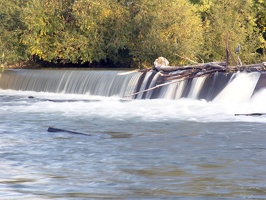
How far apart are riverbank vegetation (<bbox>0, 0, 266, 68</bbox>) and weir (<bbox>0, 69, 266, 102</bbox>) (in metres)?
2.48

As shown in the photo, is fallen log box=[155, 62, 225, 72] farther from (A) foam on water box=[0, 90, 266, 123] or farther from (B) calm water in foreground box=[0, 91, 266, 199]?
(B) calm water in foreground box=[0, 91, 266, 199]

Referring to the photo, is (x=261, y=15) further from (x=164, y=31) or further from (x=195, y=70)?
(x=195, y=70)

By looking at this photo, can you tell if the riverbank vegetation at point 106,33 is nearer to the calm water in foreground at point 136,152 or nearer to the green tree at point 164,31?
the green tree at point 164,31

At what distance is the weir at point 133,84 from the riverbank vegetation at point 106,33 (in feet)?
8.14

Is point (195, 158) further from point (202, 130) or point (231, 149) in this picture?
point (202, 130)

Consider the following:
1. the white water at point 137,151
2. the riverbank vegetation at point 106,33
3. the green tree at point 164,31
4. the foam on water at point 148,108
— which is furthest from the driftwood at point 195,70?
the green tree at point 164,31

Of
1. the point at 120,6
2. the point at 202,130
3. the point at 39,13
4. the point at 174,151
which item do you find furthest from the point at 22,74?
the point at 174,151

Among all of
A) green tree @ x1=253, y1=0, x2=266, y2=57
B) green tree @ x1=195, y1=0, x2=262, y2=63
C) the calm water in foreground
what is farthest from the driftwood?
green tree @ x1=253, y1=0, x2=266, y2=57

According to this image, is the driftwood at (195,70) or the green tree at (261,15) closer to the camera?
the driftwood at (195,70)

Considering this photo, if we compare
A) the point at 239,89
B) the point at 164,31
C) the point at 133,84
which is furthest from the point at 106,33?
the point at 239,89

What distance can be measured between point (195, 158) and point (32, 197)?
4186mm

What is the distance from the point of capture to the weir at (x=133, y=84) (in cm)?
2408

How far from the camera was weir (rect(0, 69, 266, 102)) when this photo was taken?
24.1 metres

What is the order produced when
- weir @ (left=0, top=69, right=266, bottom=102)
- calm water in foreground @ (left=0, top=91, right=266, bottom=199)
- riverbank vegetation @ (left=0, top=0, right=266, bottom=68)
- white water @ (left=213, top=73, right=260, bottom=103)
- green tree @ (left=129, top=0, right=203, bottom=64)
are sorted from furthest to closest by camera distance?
1. riverbank vegetation @ (left=0, top=0, right=266, bottom=68)
2. green tree @ (left=129, top=0, right=203, bottom=64)
3. weir @ (left=0, top=69, right=266, bottom=102)
4. white water @ (left=213, top=73, right=260, bottom=103)
5. calm water in foreground @ (left=0, top=91, right=266, bottom=199)
